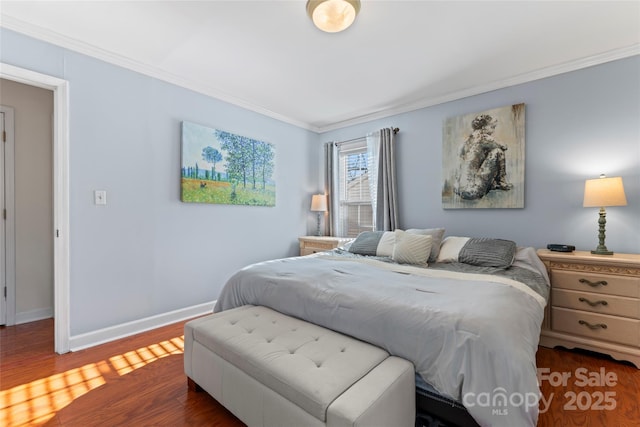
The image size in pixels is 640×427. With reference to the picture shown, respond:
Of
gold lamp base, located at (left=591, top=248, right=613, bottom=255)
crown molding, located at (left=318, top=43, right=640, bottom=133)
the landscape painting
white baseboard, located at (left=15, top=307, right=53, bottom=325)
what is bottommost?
white baseboard, located at (left=15, top=307, right=53, bottom=325)

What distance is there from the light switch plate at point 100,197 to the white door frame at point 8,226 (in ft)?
4.13

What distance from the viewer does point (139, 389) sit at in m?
1.80

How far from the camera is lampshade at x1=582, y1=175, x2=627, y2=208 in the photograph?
2199 mm

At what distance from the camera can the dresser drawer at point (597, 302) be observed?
2.08 meters

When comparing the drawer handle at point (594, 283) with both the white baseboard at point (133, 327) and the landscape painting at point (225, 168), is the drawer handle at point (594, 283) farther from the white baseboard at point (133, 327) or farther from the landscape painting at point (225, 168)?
the white baseboard at point (133, 327)

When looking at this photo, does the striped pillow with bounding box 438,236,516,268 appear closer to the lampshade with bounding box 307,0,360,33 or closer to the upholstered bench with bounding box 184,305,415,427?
the upholstered bench with bounding box 184,305,415,427

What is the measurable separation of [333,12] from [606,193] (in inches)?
95.6

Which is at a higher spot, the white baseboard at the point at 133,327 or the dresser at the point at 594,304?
the dresser at the point at 594,304

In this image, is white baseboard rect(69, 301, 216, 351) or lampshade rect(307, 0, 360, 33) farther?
white baseboard rect(69, 301, 216, 351)

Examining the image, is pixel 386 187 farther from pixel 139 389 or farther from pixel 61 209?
pixel 61 209

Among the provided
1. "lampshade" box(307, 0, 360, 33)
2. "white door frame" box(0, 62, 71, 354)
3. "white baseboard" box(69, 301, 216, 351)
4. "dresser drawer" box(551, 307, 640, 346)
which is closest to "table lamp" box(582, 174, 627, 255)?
"dresser drawer" box(551, 307, 640, 346)

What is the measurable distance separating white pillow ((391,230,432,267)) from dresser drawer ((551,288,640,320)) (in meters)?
1.04

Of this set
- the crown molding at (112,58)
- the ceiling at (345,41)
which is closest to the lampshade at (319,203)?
the crown molding at (112,58)

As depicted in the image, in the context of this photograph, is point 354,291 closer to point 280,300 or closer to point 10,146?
point 280,300
